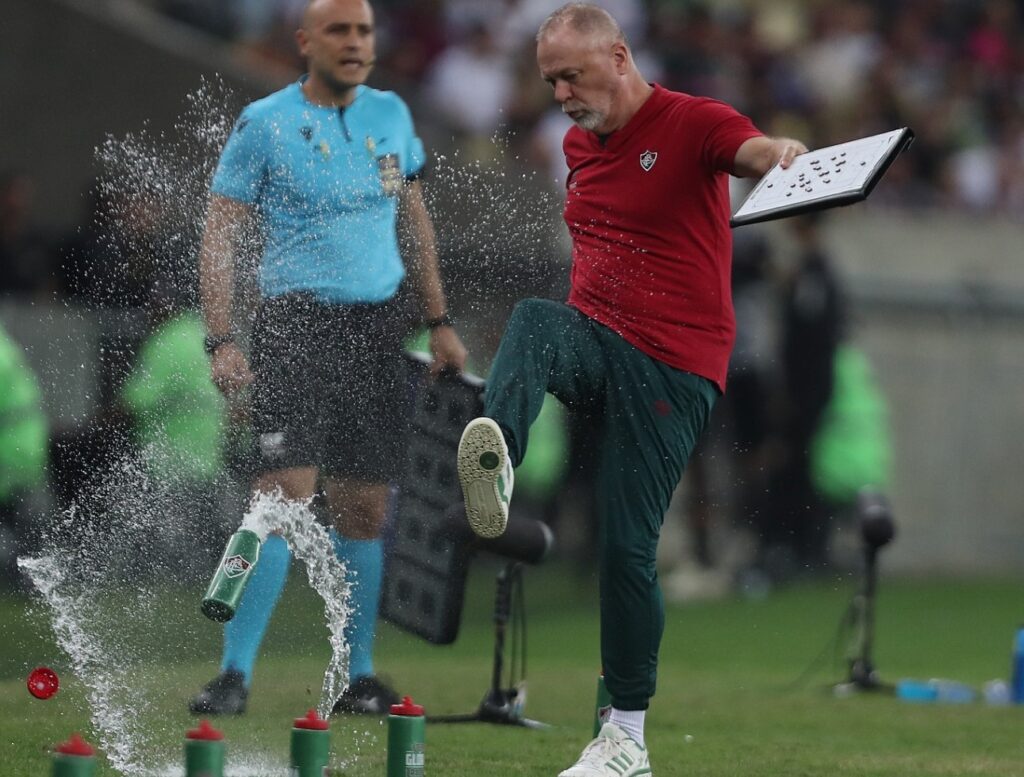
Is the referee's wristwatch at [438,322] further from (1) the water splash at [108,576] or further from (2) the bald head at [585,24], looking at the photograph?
(2) the bald head at [585,24]

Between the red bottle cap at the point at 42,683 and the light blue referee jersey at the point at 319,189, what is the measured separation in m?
1.89

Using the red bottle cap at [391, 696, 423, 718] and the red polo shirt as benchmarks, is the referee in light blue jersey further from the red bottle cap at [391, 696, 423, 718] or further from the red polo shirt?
the red bottle cap at [391, 696, 423, 718]

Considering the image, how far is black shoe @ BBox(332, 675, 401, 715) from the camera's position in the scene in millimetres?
7340

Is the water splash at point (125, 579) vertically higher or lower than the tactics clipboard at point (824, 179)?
lower

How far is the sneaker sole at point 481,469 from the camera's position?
18.8 feet

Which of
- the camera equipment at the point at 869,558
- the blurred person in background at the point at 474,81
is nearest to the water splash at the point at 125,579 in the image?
the camera equipment at the point at 869,558

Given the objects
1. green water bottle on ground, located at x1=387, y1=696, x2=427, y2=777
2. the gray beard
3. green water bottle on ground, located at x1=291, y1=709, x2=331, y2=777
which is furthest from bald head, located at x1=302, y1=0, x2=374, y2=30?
green water bottle on ground, located at x1=291, y1=709, x2=331, y2=777

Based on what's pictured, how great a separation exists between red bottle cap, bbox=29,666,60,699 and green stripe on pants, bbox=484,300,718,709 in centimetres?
153

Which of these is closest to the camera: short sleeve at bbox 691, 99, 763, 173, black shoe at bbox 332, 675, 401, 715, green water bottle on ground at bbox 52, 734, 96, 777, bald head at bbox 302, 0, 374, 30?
green water bottle on ground at bbox 52, 734, 96, 777

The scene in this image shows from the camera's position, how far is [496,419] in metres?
5.86

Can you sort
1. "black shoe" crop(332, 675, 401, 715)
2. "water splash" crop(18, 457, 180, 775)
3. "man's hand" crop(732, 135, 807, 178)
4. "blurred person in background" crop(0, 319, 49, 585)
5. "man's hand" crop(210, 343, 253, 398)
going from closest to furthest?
"man's hand" crop(732, 135, 807, 178), "water splash" crop(18, 457, 180, 775), "man's hand" crop(210, 343, 253, 398), "black shoe" crop(332, 675, 401, 715), "blurred person in background" crop(0, 319, 49, 585)

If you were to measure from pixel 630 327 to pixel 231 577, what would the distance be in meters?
1.43

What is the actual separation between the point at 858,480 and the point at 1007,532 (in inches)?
101

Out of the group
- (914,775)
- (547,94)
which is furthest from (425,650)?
(547,94)
